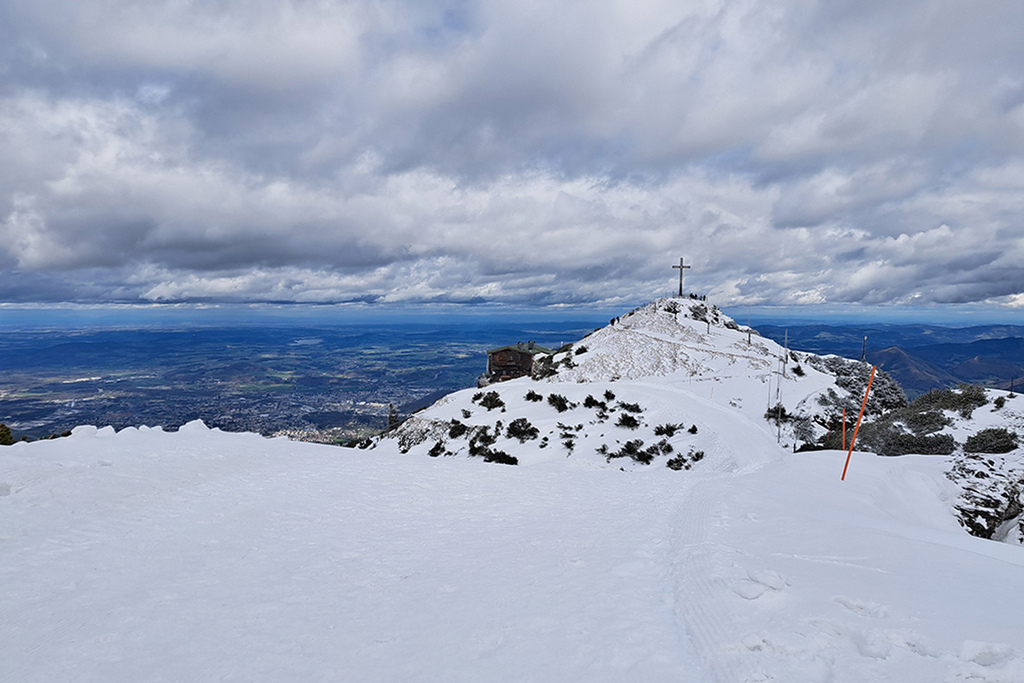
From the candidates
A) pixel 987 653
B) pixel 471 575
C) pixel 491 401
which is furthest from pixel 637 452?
pixel 987 653

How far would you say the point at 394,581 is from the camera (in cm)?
677

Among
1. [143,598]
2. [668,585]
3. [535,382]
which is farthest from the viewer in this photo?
[535,382]

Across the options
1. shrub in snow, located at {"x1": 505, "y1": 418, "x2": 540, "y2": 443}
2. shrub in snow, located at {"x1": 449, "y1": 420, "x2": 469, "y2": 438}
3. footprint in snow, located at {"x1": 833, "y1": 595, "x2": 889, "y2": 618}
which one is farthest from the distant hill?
footprint in snow, located at {"x1": 833, "y1": 595, "x2": 889, "y2": 618}

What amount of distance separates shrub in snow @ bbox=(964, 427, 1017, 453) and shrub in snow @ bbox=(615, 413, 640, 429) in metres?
13.6

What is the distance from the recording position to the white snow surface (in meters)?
4.56

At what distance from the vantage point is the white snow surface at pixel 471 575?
4.56 m

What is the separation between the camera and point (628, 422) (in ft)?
84.2

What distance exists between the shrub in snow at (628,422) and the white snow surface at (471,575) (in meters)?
11.6

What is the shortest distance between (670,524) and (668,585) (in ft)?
10.1

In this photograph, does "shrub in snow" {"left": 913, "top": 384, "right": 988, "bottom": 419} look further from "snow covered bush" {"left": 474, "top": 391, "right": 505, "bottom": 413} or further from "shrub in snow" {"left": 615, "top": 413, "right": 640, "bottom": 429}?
"snow covered bush" {"left": 474, "top": 391, "right": 505, "bottom": 413}

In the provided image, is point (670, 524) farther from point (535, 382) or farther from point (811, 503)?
point (535, 382)

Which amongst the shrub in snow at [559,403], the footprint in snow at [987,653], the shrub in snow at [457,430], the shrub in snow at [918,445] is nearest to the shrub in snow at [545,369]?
the shrub in snow at [559,403]

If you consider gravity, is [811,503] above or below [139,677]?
below

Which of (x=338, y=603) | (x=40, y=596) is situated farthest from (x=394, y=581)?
(x=40, y=596)
